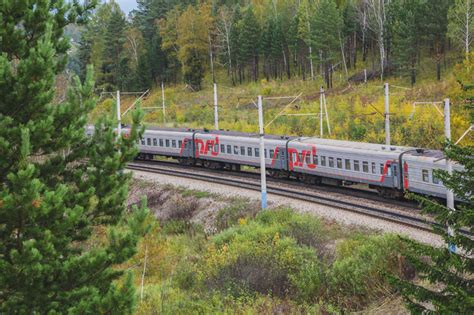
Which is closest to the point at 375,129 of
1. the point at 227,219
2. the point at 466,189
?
the point at 227,219

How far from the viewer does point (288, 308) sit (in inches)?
577

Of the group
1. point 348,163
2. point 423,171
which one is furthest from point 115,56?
point 423,171

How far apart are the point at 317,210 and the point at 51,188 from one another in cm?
1589

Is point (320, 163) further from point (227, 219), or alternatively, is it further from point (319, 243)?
point (319, 243)

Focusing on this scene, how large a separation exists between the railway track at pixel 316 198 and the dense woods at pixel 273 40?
2292 cm

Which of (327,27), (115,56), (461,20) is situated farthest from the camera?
(115,56)

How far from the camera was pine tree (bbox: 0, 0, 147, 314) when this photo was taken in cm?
834

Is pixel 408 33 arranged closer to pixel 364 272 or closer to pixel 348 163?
pixel 348 163

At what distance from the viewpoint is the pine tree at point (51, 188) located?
27.4ft

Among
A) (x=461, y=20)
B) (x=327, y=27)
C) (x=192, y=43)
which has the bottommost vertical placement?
(x=461, y=20)

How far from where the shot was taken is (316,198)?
27094 mm

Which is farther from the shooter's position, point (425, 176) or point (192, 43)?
point (192, 43)

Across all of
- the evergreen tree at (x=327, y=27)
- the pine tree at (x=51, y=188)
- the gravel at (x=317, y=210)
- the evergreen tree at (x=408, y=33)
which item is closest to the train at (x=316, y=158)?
the gravel at (x=317, y=210)

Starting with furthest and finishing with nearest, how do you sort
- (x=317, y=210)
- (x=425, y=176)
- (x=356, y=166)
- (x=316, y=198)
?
(x=356, y=166) → (x=316, y=198) → (x=317, y=210) → (x=425, y=176)
